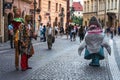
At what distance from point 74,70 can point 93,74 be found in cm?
110

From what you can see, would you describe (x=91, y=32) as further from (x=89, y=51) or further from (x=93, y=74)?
(x=93, y=74)

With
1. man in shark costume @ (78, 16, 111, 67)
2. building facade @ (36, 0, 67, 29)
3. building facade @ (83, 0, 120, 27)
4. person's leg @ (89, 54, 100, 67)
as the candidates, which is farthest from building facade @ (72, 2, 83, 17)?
person's leg @ (89, 54, 100, 67)

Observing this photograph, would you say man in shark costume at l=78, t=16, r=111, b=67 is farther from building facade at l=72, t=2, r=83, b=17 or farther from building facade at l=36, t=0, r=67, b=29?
building facade at l=72, t=2, r=83, b=17

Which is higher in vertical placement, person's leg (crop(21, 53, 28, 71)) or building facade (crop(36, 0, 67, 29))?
building facade (crop(36, 0, 67, 29))

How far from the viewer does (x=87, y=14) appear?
319 feet

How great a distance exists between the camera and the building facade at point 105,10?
78125mm

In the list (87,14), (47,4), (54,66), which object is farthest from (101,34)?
(87,14)

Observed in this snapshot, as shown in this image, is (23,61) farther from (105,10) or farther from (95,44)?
(105,10)

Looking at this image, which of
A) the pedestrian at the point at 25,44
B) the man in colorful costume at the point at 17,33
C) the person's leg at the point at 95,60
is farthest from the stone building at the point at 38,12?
the pedestrian at the point at 25,44

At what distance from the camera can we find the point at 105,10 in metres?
82.2

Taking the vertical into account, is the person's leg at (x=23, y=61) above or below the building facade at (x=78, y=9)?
below

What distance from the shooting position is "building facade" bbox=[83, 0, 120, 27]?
78.1 meters

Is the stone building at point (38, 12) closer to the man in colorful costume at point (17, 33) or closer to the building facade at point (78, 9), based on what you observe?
the man in colorful costume at point (17, 33)

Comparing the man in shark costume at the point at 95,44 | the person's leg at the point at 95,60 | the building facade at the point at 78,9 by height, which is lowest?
the person's leg at the point at 95,60
